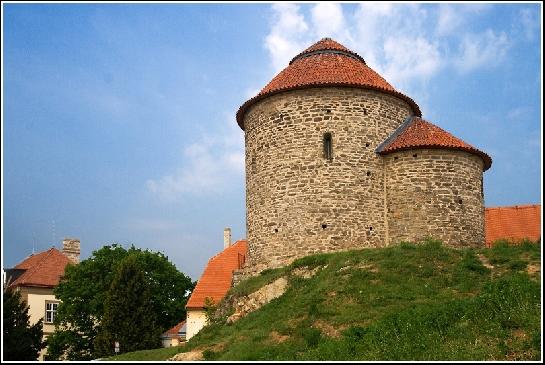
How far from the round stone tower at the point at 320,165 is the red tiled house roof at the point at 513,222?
1023cm

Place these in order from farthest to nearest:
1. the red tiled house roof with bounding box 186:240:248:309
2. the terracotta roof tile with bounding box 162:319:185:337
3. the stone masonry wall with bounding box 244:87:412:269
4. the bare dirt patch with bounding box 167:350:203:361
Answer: the terracotta roof tile with bounding box 162:319:185:337
the red tiled house roof with bounding box 186:240:248:309
the stone masonry wall with bounding box 244:87:412:269
the bare dirt patch with bounding box 167:350:203:361

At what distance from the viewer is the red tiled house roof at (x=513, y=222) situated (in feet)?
92.3

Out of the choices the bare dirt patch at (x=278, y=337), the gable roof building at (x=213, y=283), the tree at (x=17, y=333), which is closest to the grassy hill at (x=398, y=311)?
the bare dirt patch at (x=278, y=337)

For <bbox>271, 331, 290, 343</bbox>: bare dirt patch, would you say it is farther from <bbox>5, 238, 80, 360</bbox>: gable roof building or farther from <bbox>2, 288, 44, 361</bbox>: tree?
<bbox>5, 238, 80, 360</bbox>: gable roof building

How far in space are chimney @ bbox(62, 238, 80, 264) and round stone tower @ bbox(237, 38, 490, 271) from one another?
31.6 metres

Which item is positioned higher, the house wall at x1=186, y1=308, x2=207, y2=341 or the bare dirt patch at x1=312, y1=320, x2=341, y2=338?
the bare dirt patch at x1=312, y1=320, x2=341, y2=338

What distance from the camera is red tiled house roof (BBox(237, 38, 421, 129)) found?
822 inches

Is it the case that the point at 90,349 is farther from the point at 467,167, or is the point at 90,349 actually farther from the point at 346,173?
the point at 467,167

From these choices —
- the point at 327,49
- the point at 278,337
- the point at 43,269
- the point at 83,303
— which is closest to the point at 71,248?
the point at 43,269

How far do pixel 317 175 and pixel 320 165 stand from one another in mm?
359

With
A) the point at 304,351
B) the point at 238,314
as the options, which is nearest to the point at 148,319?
the point at 238,314

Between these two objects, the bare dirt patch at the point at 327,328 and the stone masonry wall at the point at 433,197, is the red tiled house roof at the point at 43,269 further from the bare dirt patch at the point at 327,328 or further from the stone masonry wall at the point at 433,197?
the bare dirt patch at the point at 327,328

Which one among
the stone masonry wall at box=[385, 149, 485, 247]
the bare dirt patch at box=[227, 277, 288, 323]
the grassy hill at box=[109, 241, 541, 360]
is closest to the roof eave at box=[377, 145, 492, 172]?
the stone masonry wall at box=[385, 149, 485, 247]

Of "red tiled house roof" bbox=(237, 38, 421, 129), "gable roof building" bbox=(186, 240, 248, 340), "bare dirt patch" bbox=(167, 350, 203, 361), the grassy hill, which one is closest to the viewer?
the grassy hill
